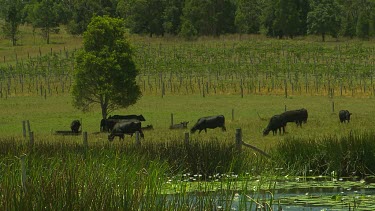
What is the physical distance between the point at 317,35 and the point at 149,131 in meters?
87.6

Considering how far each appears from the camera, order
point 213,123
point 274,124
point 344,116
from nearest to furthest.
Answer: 1. point 274,124
2. point 213,123
3. point 344,116

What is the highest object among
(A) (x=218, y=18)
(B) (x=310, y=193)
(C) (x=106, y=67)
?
(A) (x=218, y=18)

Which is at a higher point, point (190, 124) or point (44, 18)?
point (44, 18)

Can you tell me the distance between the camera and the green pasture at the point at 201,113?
122 feet

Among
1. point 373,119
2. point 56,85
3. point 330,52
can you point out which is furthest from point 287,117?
point 330,52

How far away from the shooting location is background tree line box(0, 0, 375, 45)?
113 m

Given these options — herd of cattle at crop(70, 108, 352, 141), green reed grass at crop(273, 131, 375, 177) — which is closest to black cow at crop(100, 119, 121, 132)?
herd of cattle at crop(70, 108, 352, 141)

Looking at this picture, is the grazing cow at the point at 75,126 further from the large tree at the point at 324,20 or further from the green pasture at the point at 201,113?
the large tree at the point at 324,20

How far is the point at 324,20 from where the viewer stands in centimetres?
11075

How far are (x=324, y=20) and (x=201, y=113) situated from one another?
64581mm

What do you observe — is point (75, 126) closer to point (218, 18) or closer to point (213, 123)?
point (213, 123)

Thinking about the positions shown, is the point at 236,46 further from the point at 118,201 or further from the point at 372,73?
the point at 118,201

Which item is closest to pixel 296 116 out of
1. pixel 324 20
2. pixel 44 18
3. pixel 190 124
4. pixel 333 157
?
pixel 190 124

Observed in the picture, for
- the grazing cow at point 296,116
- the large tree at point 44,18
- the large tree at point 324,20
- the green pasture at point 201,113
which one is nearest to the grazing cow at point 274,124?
the green pasture at point 201,113
